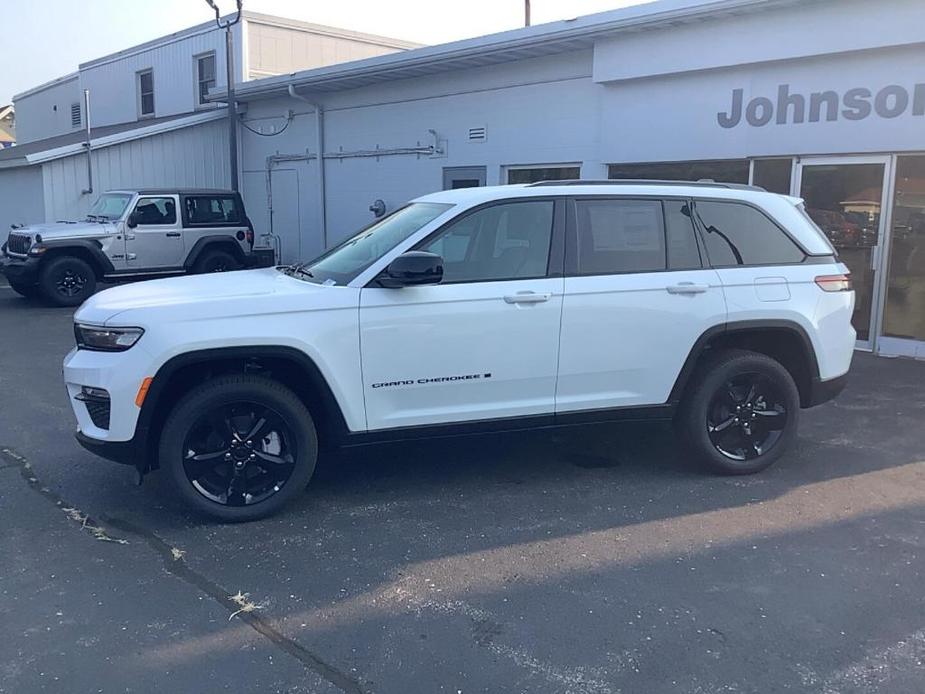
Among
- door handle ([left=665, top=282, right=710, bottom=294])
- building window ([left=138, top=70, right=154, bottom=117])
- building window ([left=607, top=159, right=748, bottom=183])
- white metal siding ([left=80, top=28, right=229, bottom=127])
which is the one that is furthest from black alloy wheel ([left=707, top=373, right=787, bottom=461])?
building window ([left=138, top=70, right=154, bottom=117])

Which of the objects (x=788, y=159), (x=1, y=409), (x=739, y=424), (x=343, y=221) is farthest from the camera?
(x=343, y=221)

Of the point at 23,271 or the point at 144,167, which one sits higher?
the point at 144,167

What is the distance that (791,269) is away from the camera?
212 inches

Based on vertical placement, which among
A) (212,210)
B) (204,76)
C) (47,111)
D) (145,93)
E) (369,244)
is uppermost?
(47,111)

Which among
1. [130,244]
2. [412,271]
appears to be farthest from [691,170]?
[130,244]

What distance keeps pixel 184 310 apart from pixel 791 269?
3.77m

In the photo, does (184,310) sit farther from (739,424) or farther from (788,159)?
(788,159)

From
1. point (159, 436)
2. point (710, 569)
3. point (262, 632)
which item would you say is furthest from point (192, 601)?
point (710, 569)

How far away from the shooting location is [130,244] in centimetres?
1400

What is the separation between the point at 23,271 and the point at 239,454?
34.1ft

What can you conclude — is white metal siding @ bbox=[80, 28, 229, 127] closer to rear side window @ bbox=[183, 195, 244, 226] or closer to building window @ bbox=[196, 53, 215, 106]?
building window @ bbox=[196, 53, 215, 106]

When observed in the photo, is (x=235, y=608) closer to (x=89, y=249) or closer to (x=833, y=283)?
(x=833, y=283)

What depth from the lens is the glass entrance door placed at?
9.20 metres

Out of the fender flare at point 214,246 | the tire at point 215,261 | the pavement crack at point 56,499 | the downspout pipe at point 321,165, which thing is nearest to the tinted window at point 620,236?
the pavement crack at point 56,499
